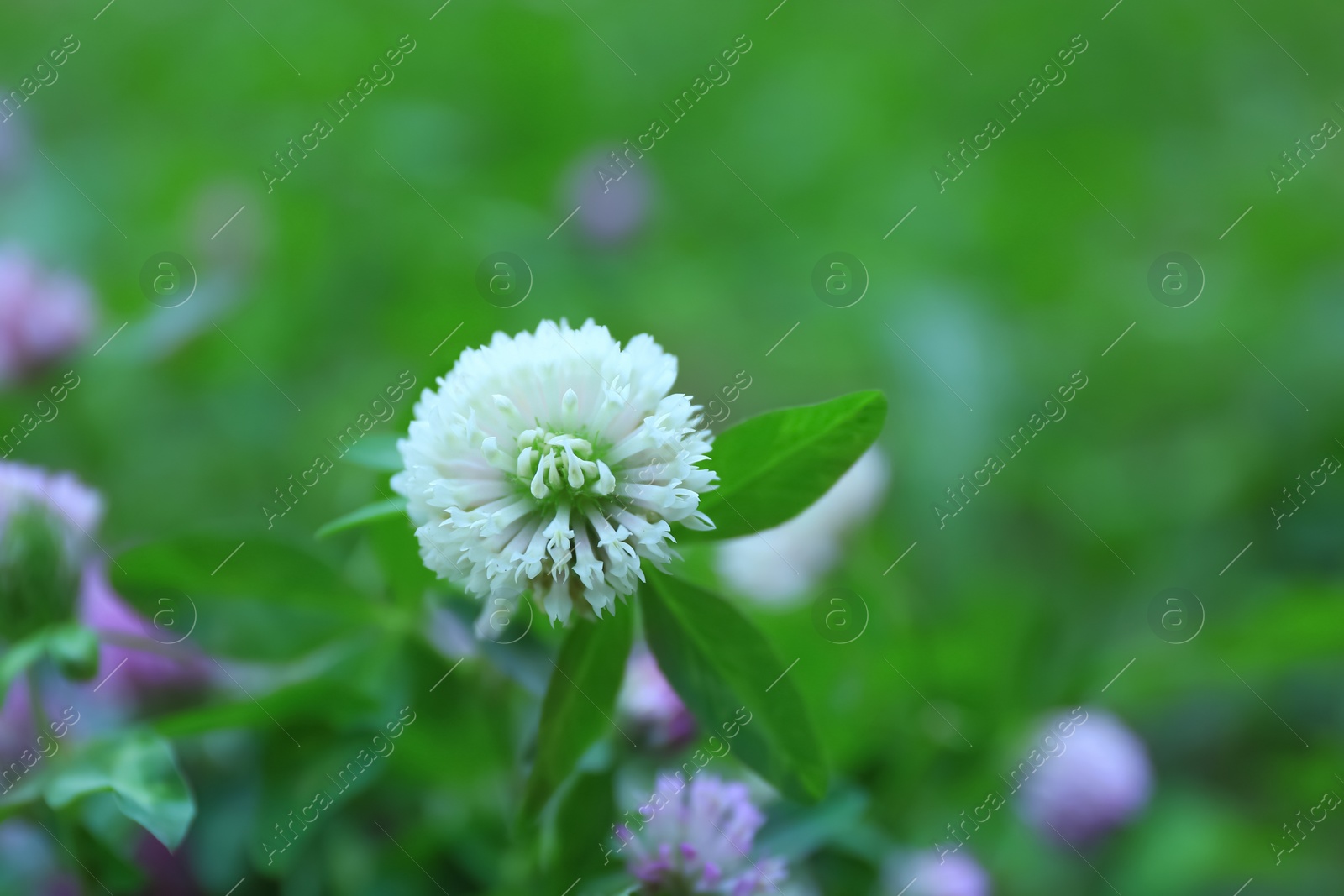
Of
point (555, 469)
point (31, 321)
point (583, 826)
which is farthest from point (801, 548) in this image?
point (31, 321)

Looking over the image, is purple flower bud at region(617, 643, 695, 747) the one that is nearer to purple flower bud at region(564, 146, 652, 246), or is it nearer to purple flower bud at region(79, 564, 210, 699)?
purple flower bud at region(79, 564, 210, 699)

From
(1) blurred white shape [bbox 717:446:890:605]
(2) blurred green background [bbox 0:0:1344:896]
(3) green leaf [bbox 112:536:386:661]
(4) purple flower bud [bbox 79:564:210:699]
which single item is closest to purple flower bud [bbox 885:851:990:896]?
(2) blurred green background [bbox 0:0:1344:896]

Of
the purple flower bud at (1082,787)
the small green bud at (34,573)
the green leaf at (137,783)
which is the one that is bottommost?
the purple flower bud at (1082,787)

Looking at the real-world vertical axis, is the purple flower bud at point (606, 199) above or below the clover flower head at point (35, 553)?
above

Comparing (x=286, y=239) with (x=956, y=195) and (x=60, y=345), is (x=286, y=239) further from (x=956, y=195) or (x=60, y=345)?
(x=956, y=195)

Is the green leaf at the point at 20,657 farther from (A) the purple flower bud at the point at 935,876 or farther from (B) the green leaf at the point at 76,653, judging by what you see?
(A) the purple flower bud at the point at 935,876

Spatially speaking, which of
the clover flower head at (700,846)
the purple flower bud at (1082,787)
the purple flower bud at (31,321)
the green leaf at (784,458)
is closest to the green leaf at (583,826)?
the clover flower head at (700,846)
